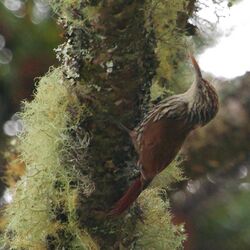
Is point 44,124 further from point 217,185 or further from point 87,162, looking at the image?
point 217,185

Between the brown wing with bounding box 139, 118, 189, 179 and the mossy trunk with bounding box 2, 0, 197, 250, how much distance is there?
38mm

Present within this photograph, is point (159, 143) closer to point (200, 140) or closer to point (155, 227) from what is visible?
point (155, 227)

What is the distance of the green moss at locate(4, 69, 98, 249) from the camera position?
57.7 inches

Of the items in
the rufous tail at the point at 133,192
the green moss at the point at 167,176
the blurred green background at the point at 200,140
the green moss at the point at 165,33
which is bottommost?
the blurred green background at the point at 200,140

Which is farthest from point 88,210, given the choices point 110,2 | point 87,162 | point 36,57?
point 36,57

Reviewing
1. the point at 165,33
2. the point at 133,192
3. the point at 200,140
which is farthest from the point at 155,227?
the point at 200,140

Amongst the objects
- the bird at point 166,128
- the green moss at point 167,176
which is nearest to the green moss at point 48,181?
the bird at point 166,128

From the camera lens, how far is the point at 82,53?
143cm

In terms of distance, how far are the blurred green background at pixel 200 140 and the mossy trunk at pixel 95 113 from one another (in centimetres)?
53

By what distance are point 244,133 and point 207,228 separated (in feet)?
1.04

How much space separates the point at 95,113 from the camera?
56.0 inches

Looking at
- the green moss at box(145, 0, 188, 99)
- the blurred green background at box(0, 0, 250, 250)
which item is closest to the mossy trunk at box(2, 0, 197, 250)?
the green moss at box(145, 0, 188, 99)

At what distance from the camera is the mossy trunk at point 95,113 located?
1.40 metres

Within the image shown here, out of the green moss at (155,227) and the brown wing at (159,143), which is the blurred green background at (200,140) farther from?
the brown wing at (159,143)
